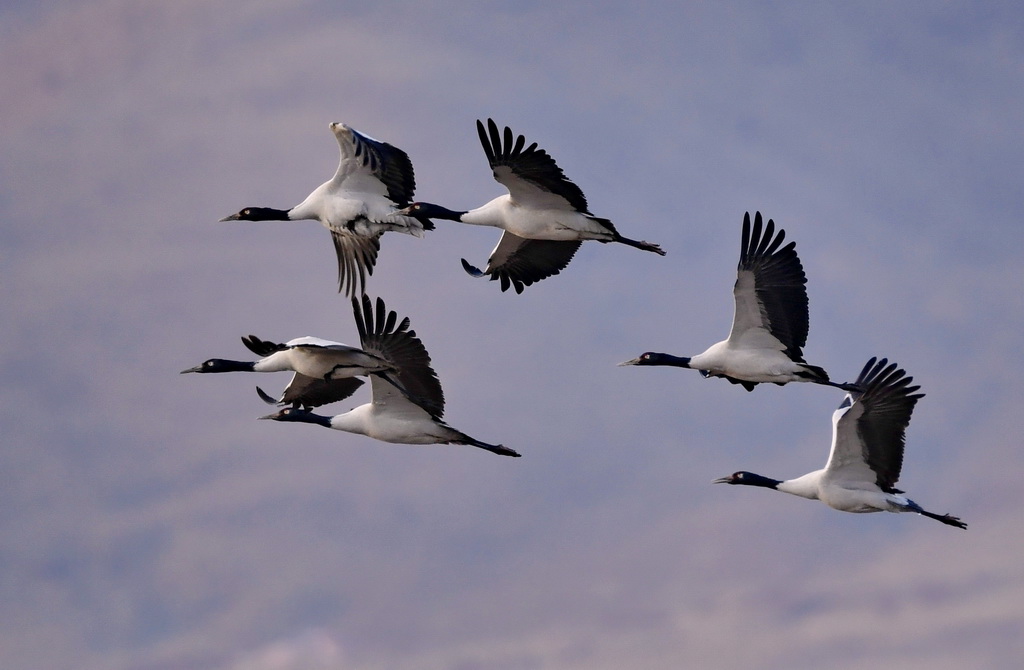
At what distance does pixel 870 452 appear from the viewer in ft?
82.1

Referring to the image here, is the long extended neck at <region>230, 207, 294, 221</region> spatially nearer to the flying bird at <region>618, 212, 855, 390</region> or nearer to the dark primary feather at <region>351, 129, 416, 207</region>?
the dark primary feather at <region>351, 129, 416, 207</region>

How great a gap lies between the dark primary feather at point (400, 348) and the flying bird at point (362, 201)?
3.00m

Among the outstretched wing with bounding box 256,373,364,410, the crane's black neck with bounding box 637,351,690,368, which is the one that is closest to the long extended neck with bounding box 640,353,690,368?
the crane's black neck with bounding box 637,351,690,368

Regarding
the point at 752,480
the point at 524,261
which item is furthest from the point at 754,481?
the point at 524,261

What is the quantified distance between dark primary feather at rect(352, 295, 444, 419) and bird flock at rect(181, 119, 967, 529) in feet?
0.05

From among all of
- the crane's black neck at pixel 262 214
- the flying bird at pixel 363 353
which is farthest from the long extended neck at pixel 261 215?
the flying bird at pixel 363 353

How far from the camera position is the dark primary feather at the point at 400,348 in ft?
82.1

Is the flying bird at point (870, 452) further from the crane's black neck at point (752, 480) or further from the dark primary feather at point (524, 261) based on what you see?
the dark primary feather at point (524, 261)

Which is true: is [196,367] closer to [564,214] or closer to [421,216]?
[421,216]

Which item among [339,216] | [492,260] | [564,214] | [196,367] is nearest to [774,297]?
[564,214]

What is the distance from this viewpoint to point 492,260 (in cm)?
2870

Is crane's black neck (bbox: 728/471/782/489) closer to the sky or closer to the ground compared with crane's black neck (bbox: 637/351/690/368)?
closer to the ground

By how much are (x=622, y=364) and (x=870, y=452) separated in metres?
4.76

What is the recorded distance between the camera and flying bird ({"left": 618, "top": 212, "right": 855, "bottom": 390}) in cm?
2512
